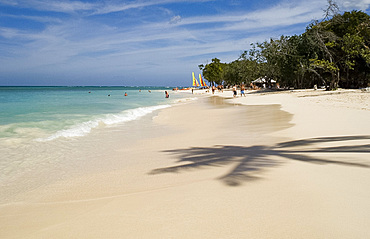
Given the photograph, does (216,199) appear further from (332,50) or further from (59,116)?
(332,50)

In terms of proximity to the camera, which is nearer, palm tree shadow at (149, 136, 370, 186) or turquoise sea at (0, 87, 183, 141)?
palm tree shadow at (149, 136, 370, 186)

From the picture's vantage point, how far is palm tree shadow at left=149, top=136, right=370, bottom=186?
4.07 meters

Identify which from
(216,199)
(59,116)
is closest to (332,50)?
(59,116)

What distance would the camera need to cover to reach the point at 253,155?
205 inches

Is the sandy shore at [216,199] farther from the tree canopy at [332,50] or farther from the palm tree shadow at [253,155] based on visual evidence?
the tree canopy at [332,50]

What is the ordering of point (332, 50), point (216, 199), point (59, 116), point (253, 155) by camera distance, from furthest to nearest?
point (332, 50) < point (59, 116) < point (253, 155) < point (216, 199)

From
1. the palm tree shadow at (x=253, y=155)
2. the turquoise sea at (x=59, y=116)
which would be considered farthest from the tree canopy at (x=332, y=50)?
the palm tree shadow at (x=253, y=155)

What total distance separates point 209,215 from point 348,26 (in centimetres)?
3630

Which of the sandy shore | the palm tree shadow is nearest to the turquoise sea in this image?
the palm tree shadow

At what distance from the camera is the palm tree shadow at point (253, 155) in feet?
13.3

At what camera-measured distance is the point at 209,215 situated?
106 inches

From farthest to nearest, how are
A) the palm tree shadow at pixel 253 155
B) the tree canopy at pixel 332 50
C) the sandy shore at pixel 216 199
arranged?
the tree canopy at pixel 332 50
the palm tree shadow at pixel 253 155
the sandy shore at pixel 216 199

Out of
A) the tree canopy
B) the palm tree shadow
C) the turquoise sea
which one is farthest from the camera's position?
the tree canopy

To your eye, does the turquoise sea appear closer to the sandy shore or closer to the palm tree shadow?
the palm tree shadow
